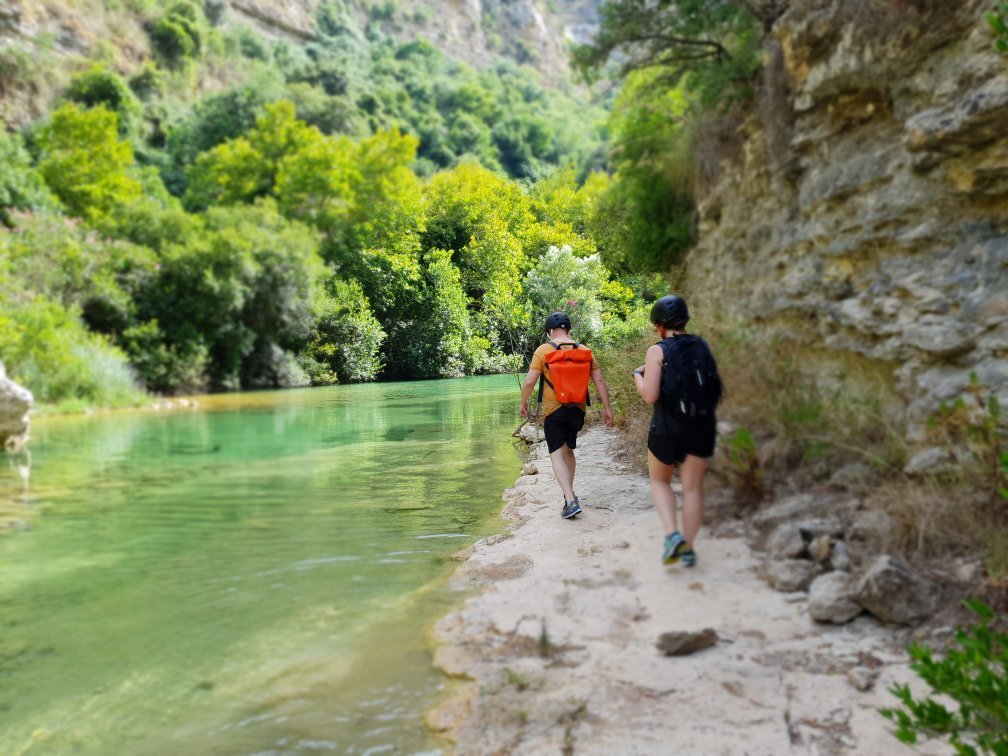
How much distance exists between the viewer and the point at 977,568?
319 centimetres

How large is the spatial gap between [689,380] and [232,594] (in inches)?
125

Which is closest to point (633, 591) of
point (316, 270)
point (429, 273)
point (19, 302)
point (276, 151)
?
point (19, 302)

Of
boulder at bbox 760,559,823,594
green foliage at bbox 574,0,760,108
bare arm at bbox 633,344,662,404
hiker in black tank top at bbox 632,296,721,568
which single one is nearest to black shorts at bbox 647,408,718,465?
hiker in black tank top at bbox 632,296,721,568

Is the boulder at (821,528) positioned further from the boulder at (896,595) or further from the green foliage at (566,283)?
the green foliage at (566,283)

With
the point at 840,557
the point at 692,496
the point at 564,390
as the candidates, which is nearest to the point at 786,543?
the point at 840,557

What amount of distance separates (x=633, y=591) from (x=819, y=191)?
4060 mm

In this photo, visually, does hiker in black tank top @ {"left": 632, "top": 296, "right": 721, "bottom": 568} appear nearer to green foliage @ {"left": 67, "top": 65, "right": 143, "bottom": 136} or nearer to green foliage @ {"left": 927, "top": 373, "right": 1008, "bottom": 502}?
green foliage @ {"left": 927, "top": 373, "right": 1008, "bottom": 502}

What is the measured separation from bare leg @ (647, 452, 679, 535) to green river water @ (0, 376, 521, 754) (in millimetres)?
1341

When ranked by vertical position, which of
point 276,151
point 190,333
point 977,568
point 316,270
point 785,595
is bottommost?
point 785,595

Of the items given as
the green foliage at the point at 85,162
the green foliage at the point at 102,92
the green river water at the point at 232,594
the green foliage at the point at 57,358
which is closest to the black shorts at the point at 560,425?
the green river water at the point at 232,594

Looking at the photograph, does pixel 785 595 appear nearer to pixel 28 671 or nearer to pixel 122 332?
pixel 28 671

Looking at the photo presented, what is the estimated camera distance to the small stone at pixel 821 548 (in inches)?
149

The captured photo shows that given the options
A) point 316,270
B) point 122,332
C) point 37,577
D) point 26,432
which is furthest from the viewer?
point 316,270

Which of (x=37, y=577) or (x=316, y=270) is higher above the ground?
(x=316, y=270)
